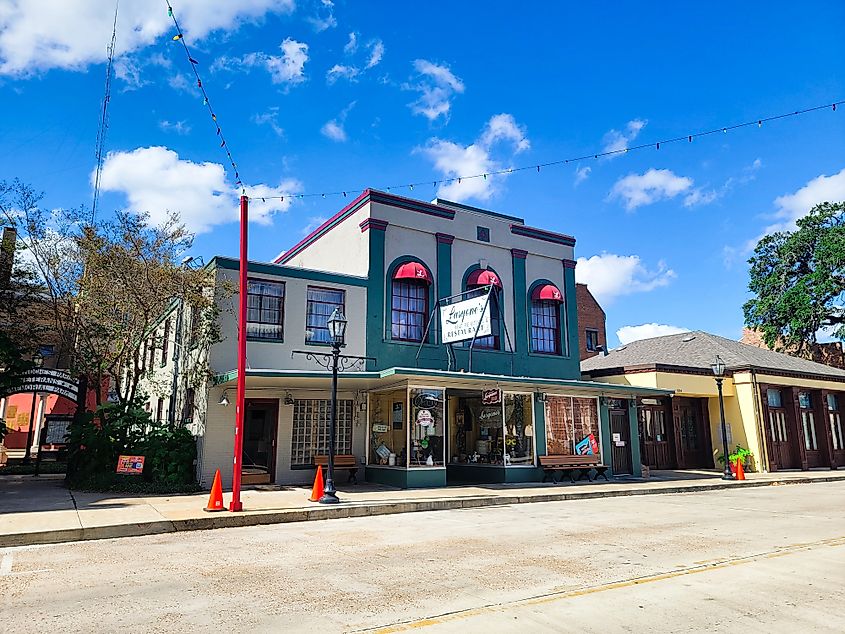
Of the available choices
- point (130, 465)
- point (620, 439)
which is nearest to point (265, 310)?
point (130, 465)

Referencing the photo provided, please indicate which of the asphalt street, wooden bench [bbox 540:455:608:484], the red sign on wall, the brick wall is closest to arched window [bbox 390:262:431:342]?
wooden bench [bbox 540:455:608:484]

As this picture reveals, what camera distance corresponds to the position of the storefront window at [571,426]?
2066 cm

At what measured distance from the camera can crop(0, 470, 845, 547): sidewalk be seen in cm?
1073

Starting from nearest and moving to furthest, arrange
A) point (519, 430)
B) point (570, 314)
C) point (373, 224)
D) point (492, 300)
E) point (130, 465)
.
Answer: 1. point (130, 465)
2. point (519, 430)
3. point (373, 224)
4. point (492, 300)
5. point (570, 314)

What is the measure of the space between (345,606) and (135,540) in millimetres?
5851

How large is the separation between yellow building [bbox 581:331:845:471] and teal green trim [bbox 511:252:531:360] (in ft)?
17.9

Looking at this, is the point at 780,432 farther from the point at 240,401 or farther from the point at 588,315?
the point at 240,401

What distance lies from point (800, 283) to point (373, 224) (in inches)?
1244

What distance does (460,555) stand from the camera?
855 centimetres

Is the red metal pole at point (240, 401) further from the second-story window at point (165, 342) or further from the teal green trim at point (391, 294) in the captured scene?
the second-story window at point (165, 342)

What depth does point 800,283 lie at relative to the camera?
3959cm

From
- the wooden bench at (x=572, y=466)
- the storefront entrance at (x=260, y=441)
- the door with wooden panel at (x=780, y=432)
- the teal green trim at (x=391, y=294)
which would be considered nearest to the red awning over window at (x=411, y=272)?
the teal green trim at (x=391, y=294)

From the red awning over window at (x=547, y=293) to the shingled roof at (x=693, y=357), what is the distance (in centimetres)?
488

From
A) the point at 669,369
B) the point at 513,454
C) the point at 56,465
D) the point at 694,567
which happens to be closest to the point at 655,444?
the point at 669,369
